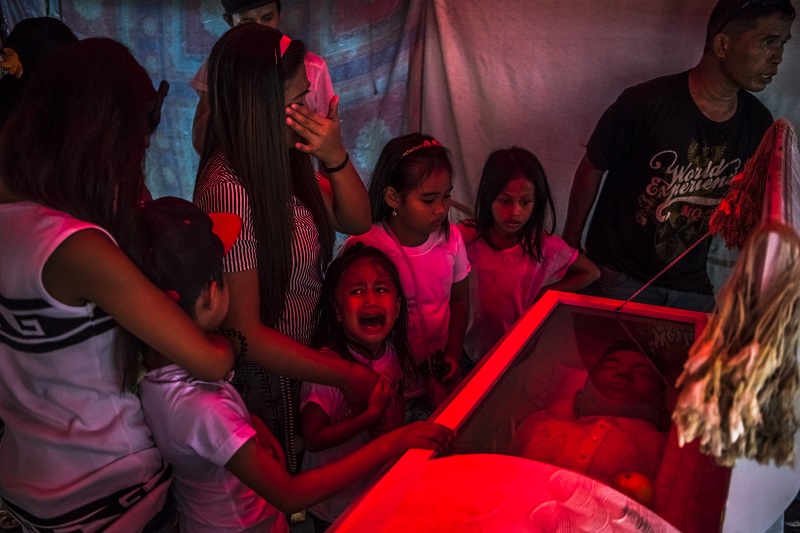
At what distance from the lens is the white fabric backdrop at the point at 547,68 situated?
9.82 ft

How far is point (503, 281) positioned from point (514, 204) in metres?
0.29

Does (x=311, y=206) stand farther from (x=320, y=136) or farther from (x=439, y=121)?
(x=439, y=121)

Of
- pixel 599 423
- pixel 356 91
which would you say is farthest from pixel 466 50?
pixel 599 423

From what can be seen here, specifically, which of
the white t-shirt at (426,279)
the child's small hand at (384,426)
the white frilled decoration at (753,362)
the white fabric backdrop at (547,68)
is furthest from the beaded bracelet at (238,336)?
the white fabric backdrop at (547,68)

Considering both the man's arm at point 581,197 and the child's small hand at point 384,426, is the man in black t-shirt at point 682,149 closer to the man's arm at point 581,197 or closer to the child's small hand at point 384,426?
the man's arm at point 581,197

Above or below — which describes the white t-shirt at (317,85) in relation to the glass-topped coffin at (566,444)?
above

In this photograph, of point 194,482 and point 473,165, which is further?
point 473,165

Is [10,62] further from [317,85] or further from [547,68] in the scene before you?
[547,68]

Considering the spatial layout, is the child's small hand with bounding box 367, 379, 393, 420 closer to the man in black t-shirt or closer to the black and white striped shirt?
the black and white striped shirt

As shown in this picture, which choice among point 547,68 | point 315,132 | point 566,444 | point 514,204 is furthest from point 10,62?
point 547,68

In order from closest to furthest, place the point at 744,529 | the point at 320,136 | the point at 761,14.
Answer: the point at 744,529
the point at 320,136
the point at 761,14

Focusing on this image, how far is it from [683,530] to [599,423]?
0.43m

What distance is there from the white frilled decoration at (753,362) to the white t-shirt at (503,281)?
173 centimetres

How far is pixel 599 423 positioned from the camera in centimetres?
148
